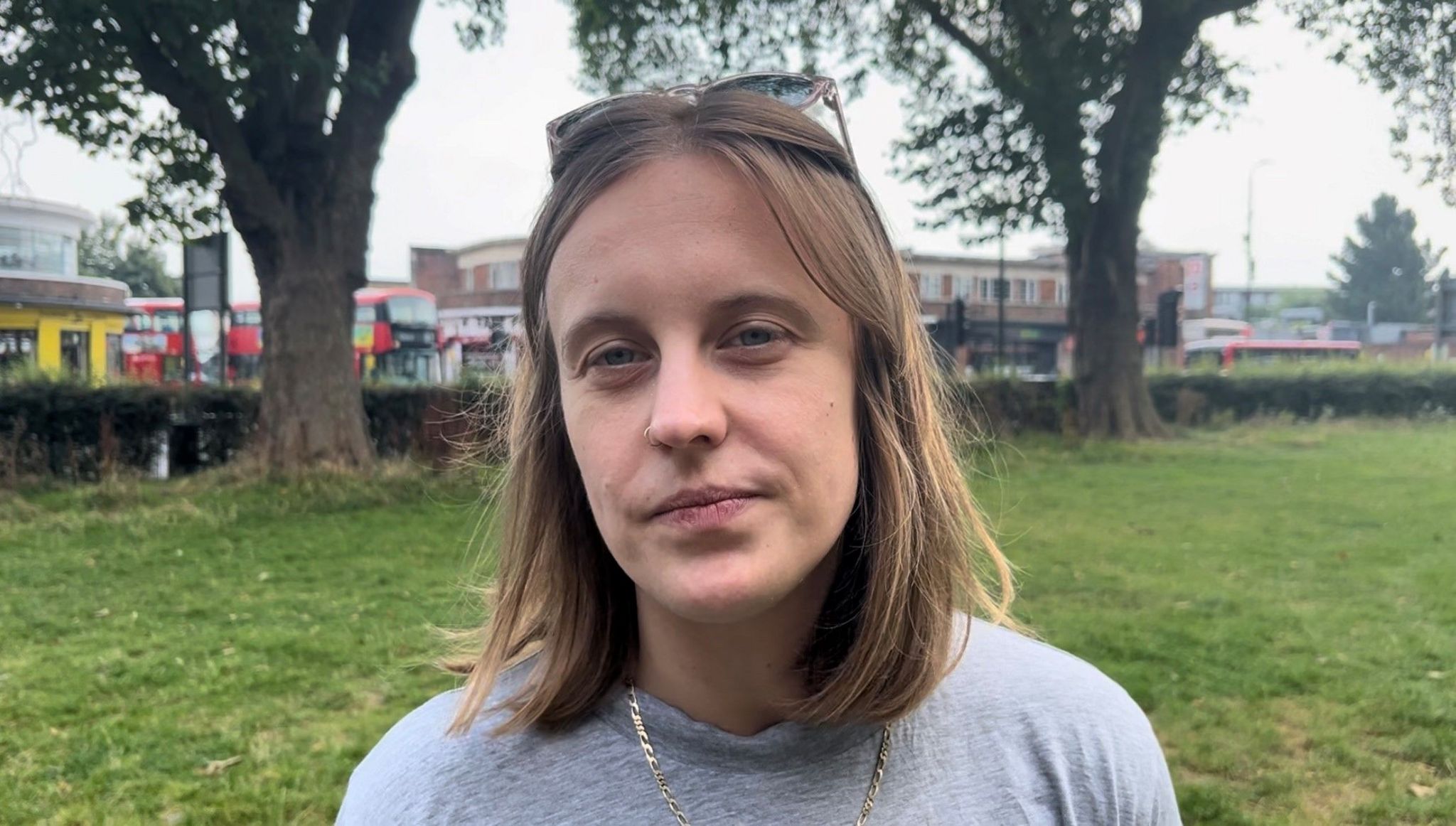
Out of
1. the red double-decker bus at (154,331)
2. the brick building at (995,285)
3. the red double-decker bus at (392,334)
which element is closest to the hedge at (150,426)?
the red double-decker bus at (392,334)

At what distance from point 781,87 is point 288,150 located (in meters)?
11.4

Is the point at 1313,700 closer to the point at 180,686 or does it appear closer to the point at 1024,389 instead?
the point at 180,686

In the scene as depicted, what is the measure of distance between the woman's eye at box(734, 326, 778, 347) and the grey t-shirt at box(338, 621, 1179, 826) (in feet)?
1.51

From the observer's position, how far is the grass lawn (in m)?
4.01

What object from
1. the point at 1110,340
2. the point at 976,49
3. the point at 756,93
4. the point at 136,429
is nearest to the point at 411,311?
the point at 976,49

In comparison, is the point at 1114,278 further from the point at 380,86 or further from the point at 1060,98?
the point at 380,86

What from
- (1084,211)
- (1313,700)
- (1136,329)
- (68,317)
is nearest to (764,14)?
(1084,211)

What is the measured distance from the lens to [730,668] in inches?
51.6

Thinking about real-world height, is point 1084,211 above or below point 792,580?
above

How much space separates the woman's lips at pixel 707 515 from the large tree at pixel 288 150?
10340mm

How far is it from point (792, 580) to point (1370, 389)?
1274 inches

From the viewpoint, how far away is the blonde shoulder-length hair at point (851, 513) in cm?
129

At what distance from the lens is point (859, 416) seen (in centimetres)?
136

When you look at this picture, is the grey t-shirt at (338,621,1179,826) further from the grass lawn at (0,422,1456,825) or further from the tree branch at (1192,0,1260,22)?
the tree branch at (1192,0,1260,22)
